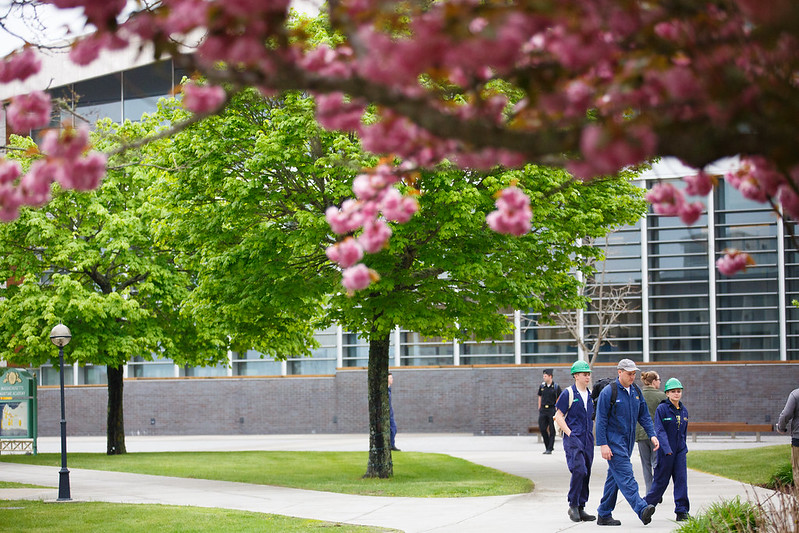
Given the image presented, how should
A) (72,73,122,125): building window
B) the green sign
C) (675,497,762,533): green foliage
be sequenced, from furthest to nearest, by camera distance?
(72,73,122,125): building window, the green sign, (675,497,762,533): green foliage

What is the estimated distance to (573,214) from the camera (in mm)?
16016

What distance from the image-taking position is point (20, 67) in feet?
12.3

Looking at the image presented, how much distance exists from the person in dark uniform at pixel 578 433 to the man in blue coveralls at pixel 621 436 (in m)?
0.33

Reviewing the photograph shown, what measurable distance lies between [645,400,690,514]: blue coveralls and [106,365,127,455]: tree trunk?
18.0 meters

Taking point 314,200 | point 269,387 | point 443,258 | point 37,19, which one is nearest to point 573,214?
point 443,258

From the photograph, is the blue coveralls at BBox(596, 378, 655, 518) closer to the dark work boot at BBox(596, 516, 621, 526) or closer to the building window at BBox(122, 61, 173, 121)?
the dark work boot at BBox(596, 516, 621, 526)

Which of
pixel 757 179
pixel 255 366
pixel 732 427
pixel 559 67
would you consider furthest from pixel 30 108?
pixel 255 366

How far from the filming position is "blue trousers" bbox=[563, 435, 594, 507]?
11609 mm

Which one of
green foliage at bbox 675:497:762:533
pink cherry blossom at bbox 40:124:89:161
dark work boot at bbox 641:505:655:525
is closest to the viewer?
pink cherry blossom at bbox 40:124:89:161

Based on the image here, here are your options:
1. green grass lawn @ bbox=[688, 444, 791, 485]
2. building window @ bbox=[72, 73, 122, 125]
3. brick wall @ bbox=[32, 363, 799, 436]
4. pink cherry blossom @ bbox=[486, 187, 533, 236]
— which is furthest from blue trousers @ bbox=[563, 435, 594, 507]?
building window @ bbox=[72, 73, 122, 125]

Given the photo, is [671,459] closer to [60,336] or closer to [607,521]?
[607,521]

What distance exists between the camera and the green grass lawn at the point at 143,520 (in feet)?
37.8

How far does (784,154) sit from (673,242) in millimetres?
31743

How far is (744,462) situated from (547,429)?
6101 millimetres
